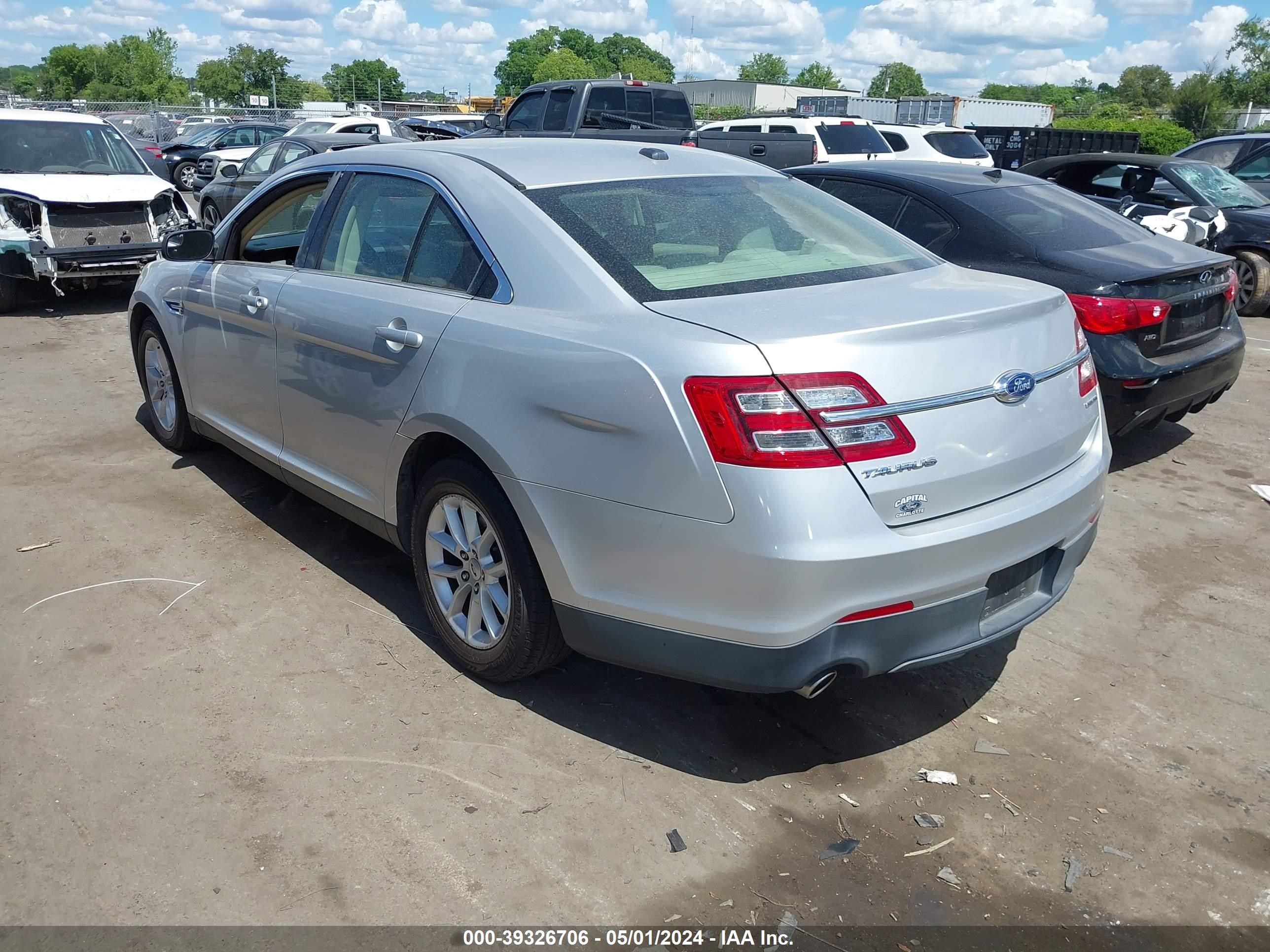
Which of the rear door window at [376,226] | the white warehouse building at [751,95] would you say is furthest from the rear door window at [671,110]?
the white warehouse building at [751,95]

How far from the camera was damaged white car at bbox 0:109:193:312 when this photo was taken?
31.1ft

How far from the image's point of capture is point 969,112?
168 ft

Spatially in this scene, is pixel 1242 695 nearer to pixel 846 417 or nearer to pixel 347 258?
pixel 846 417

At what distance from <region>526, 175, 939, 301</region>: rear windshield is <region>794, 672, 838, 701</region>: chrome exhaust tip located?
3.74 feet

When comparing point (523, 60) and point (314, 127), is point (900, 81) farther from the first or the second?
point (314, 127)

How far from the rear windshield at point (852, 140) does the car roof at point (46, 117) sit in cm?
1036

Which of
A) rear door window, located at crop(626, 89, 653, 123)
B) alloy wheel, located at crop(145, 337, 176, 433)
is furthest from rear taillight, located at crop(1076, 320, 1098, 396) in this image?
rear door window, located at crop(626, 89, 653, 123)

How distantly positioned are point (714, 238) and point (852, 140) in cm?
1430

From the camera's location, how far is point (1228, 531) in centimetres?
510

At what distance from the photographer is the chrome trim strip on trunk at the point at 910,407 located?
2.56m

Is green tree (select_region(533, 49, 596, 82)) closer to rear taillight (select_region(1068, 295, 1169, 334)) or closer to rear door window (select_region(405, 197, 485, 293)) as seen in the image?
rear taillight (select_region(1068, 295, 1169, 334))

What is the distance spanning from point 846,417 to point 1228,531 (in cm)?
354

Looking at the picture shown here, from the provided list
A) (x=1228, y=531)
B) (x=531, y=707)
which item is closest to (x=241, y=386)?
(x=531, y=707)

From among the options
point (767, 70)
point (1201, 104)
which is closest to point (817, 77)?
point (767, 70)
